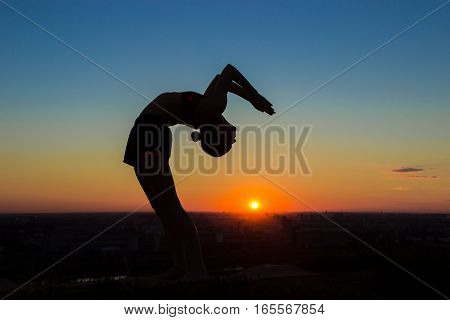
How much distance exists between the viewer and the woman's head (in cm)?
868

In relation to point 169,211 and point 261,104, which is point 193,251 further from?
point 261,104

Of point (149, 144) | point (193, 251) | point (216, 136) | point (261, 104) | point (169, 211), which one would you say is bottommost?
point (193, 251)

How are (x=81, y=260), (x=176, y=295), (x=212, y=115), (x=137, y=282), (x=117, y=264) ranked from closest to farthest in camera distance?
(x=176, y=295) → (x=137, y=282) → (x=212, y=115) → (x=117, y=264) → (x=81, y=260)

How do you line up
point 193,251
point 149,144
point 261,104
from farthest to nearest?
1. point 261,104
2. point 193,251
3. point 149,144

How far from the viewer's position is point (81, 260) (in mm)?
14688

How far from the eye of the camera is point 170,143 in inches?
341

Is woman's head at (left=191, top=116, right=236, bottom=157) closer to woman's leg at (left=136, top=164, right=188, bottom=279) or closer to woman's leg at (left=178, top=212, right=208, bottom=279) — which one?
woman's leg at (left=136, top=164, right=188, bottom=279)

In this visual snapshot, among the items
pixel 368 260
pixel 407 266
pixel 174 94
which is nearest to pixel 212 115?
pixel 174 94

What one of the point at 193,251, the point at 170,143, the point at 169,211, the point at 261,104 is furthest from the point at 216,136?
the point at 193,251

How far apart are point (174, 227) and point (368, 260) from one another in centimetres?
443

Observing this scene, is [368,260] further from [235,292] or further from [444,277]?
[235,292]

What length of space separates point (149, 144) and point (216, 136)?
103 cm

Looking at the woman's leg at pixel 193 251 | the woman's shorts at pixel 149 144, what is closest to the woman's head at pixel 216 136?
the woman's shorts at pixel 149 144

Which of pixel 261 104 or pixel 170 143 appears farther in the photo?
pixel 261 104
